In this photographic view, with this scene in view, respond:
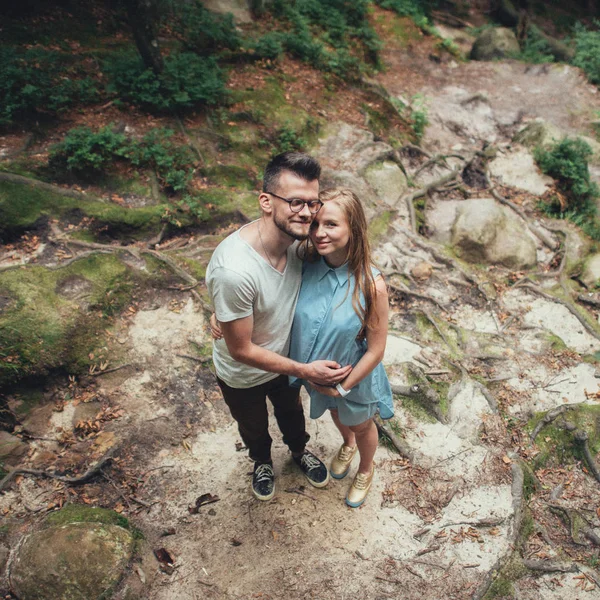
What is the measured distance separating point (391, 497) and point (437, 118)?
9798 mm

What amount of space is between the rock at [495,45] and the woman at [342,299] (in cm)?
1444

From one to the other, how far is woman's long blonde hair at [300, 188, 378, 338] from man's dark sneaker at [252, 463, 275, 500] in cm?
197

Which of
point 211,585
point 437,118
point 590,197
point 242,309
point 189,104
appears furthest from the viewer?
point 437,118

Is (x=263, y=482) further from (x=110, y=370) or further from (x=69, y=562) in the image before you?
(x=110, y=370)

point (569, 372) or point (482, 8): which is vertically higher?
point (482, 8)

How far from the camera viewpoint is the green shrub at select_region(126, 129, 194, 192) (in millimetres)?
6566

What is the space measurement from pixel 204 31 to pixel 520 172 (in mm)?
7433

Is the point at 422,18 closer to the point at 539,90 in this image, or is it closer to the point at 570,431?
the point at 539,90

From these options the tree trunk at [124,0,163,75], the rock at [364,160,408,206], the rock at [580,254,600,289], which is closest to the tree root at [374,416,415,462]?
the rock at [364,160,408,206]

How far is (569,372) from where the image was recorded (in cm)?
548

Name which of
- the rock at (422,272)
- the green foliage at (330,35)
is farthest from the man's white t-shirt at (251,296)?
the green foliage at (330,35)

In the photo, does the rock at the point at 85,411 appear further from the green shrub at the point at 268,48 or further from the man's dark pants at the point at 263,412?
the green shrub at the point at 268,48

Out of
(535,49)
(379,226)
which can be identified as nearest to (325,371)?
(379,226)

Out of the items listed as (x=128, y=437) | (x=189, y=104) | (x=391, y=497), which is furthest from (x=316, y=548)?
(x=189, y=104)
